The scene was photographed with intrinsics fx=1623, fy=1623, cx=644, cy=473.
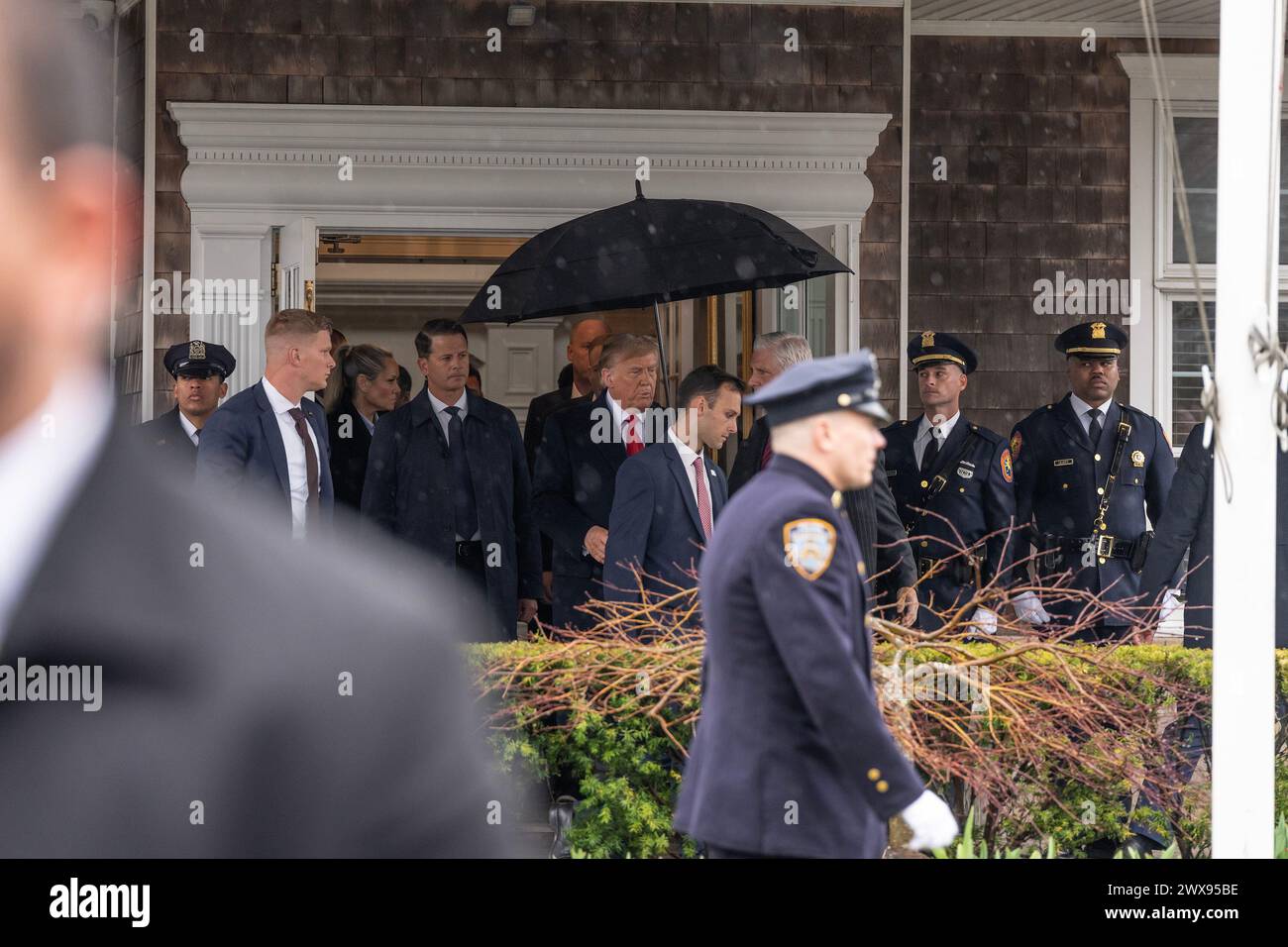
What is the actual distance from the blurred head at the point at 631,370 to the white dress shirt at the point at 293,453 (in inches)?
49.5

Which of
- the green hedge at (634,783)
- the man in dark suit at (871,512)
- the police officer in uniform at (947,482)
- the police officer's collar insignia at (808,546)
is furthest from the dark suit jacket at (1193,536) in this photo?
the police officer's collar insignia at (808,546)

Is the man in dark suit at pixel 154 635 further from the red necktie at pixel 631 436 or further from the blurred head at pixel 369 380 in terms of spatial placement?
the blurred head at pixel 369 380

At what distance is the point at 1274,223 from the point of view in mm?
3678

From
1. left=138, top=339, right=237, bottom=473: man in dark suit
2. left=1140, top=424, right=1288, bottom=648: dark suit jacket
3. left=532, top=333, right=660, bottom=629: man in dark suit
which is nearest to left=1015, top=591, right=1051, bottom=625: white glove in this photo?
left=1140, top=424, right=1288, bottom=648: dark suit jacket

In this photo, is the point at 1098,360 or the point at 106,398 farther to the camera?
the point at 1098,360

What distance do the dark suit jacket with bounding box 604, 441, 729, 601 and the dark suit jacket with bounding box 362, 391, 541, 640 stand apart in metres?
1.40

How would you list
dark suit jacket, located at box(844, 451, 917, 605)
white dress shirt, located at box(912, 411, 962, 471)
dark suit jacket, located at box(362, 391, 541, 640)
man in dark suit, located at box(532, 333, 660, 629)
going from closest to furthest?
1. dark suit jacket, located at box(844, 451, 917, 605)
2. man in dark suit, located at box(532, 333, 660, 629)
3. dark suit jacket, located at box(362, 391, 541, 640)
4. white dress shirt, located at box(912, 411, 962, 471)

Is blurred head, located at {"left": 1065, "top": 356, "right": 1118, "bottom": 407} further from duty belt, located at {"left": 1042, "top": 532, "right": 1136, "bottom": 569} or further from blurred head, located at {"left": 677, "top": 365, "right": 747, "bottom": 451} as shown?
blurred head, located at {"left": 677, "top": 365, "right": 747, "bottom": 451}

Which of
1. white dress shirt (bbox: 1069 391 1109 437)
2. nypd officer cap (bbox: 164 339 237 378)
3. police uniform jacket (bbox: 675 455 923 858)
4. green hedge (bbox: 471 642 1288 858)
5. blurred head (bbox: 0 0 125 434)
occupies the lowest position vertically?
green hedge (bbox: 471 642 1288 858)

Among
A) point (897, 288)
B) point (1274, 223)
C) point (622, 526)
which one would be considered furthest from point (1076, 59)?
point (1274, 223)

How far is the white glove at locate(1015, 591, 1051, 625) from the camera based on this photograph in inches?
215

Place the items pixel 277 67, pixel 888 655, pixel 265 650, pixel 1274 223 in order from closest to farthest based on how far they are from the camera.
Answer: pixel 265 650, pixel 1274 223, pixel 888 655, pixel 277 67

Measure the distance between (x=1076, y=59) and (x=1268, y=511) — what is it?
6687 mm

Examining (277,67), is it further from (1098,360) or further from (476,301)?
(1098,360)
